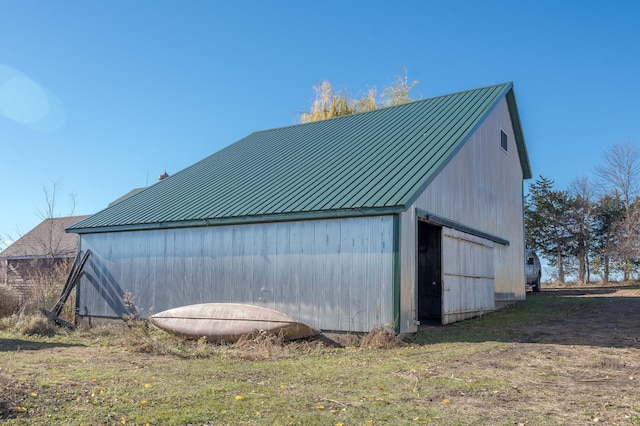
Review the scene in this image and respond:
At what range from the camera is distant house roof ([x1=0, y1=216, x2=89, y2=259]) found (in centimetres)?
2916

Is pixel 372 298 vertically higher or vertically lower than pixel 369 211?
lower

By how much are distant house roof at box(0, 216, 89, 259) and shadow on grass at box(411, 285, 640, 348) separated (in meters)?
21.9

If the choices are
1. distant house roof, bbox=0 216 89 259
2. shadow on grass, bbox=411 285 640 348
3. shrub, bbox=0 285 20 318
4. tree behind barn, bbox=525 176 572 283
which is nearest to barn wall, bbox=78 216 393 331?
shadow on grass, bbox=411 285 640 348

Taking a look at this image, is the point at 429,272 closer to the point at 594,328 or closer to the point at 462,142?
the point at 462,142

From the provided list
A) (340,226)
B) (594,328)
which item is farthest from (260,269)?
(594,328)

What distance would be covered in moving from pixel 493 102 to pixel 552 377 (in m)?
11.1

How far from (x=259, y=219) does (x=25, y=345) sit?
5.86 meters

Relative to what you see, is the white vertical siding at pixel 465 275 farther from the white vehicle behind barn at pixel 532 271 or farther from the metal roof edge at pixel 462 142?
the white vehicle behind barn at pixel 532 271

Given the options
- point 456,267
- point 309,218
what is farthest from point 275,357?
point 456,267

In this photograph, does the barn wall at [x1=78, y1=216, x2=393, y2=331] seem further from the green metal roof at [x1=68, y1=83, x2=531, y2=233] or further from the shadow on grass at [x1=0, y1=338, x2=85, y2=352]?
the shadow on grass at [x1=0, y1=338, x2=85, y2=352]

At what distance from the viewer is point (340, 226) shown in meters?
12.0

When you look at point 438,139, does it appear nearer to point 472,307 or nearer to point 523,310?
point 472,307

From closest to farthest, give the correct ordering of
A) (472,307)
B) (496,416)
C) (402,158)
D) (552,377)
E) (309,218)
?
(496,416) < (552,377) < (309,218) < (402,158) < (472,307)

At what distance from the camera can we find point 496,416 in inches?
232
